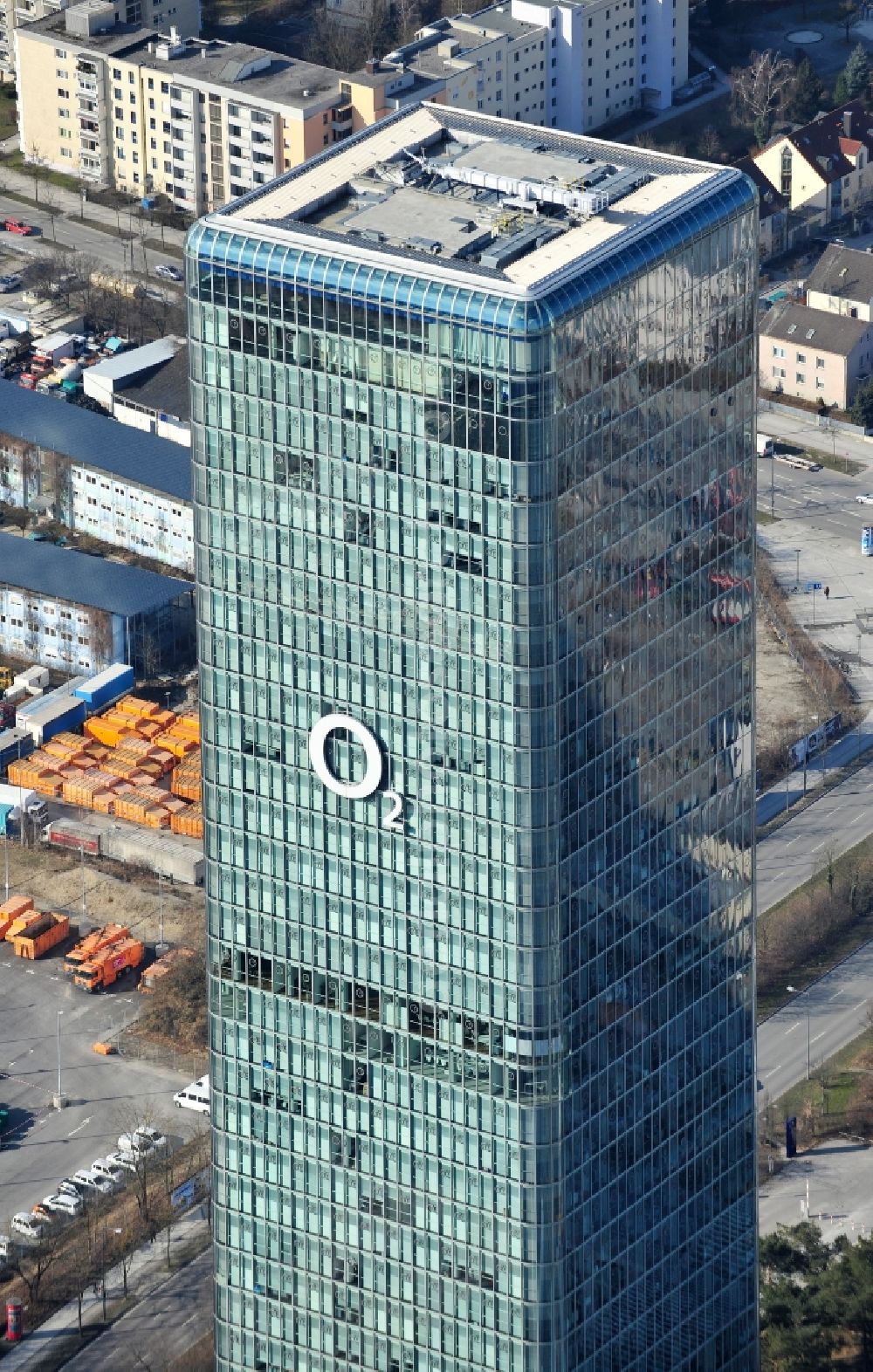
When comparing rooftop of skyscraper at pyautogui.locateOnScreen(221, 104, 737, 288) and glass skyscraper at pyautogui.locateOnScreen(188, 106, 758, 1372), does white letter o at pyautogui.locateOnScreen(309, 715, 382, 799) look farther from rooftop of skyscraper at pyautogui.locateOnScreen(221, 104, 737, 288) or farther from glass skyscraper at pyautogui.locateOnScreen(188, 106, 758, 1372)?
rooftop of skyscraper at pyautogui.locateOnScreen(221, 104, 737, 288)

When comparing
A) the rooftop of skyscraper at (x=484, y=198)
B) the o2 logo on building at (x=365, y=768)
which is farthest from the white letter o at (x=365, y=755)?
the rooftop of skyscraper at (x=484, y=198)

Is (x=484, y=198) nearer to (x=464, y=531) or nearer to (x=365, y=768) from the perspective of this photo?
(x=464, y=531)

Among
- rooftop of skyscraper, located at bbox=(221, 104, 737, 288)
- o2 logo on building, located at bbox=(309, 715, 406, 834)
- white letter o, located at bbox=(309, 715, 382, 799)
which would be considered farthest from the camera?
o2 logo on building, located at bbox=(309, 715, 406, 834)

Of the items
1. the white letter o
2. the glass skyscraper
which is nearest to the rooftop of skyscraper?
the glass skyscraper

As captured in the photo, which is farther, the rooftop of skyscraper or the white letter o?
the white letter o

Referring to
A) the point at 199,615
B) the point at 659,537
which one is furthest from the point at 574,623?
the point at 199,615

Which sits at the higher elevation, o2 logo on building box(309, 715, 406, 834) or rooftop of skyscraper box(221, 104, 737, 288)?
rooftop of skyscraper box(221, 104, 737, 288)

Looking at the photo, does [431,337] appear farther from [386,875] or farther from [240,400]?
[386,875]
